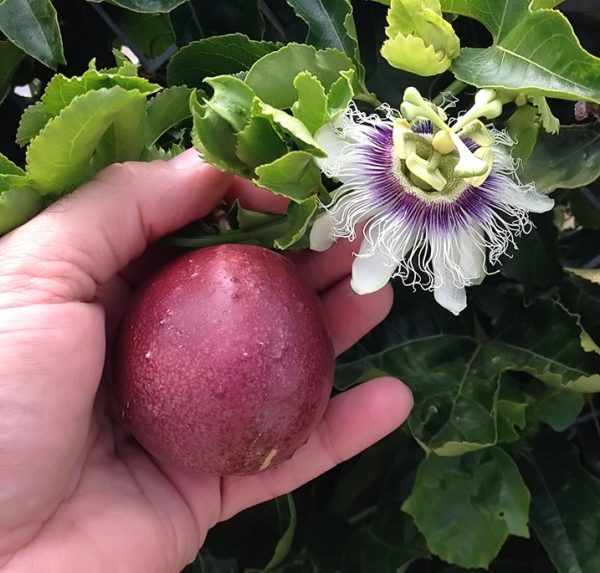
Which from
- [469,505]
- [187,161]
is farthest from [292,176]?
[469,505]

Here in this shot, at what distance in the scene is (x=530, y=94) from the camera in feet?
2.06

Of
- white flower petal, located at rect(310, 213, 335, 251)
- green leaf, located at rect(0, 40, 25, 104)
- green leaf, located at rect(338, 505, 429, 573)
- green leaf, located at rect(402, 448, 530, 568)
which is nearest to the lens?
white flower petal, located at rect(310, 213, 335, 251)

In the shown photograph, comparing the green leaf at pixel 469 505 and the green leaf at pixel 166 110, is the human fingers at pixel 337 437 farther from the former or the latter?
the green leaf at pixel 166 110

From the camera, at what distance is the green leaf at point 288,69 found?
648mm

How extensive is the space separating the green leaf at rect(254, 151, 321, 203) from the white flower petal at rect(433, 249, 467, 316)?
13 centimetres

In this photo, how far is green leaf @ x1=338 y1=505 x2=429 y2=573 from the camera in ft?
3.46

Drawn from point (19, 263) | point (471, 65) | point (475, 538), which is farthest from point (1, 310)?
point (475, 538)

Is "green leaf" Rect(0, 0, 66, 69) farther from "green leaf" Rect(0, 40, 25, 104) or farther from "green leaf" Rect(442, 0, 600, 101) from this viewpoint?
"green leaf" Rect(442, 0, 600, 101)

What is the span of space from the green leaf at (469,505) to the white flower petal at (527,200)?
0.39 m

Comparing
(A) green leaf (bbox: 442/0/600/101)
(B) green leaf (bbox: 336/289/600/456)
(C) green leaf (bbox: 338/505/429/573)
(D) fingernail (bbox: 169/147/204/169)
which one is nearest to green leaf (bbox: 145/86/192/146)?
(D) fingernail (bbox: 169/147/204/169)

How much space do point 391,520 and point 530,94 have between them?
647 millimetres

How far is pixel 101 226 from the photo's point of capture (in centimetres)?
71

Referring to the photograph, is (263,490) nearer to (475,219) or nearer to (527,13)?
(475,219)

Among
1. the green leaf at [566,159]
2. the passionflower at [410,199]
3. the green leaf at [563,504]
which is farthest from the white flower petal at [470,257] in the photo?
the green leaf at [563,504]
